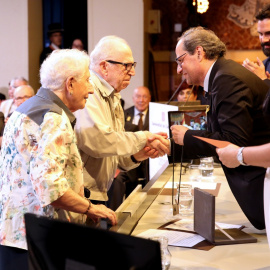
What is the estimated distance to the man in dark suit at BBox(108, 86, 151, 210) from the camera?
192 inches

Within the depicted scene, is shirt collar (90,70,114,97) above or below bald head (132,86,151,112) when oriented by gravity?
above

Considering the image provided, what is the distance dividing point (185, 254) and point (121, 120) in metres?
1.21

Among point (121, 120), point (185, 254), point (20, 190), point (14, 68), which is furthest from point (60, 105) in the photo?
point (14, 68)

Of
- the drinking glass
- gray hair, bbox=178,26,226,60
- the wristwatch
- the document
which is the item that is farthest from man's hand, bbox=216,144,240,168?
the drinking glass

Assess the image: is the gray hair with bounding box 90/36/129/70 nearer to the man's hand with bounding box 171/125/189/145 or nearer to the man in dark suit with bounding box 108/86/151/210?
the man's hand with bounding box 171/125/189/145

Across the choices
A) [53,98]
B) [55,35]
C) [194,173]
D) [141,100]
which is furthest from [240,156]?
[55,35]

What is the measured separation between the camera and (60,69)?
2.25m

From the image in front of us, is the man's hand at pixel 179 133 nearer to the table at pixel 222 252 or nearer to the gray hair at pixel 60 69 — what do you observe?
Answer: the table at pixel 222 252

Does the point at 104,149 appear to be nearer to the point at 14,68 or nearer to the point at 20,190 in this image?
the point at 20,190

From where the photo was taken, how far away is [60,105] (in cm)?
221

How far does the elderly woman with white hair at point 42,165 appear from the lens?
6.57 ft

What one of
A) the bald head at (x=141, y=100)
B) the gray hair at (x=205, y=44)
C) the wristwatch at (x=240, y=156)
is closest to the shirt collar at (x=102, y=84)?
the gray hair at (x=205, y=44)

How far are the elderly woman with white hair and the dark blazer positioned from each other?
0.64 m

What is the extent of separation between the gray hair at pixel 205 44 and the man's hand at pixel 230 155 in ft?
2.57
